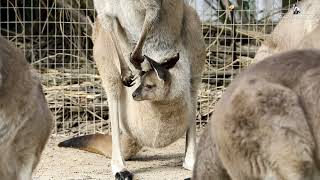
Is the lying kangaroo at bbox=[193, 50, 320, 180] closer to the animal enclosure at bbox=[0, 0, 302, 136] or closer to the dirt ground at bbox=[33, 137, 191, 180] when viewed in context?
the dirt ground at bbox=[33, 137, 191, 180]

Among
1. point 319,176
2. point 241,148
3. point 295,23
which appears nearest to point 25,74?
point 241,148

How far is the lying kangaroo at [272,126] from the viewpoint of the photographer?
401 centimetres

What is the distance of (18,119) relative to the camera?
486cm

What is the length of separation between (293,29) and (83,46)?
323 centimetres

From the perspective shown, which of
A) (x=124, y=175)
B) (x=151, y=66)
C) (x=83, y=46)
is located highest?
(x=83, y=46)

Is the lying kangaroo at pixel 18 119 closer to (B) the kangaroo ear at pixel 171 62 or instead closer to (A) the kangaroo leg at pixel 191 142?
(B) the kangaroo ear at pixel 171 62

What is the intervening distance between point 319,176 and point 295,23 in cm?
351

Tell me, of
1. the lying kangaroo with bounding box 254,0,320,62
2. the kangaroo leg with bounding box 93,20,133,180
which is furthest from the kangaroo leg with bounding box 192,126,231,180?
the lying kangaroo with bounding box 254,0,320,62

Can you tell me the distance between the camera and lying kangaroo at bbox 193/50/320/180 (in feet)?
13.2

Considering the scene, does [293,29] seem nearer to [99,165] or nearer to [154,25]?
[154,25]

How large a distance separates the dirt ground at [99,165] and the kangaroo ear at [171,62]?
0.84 meters

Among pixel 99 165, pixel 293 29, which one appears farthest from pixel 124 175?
pixel 293 29

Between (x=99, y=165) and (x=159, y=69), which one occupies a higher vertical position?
(x=159, y=69)

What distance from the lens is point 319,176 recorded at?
4074 mm
